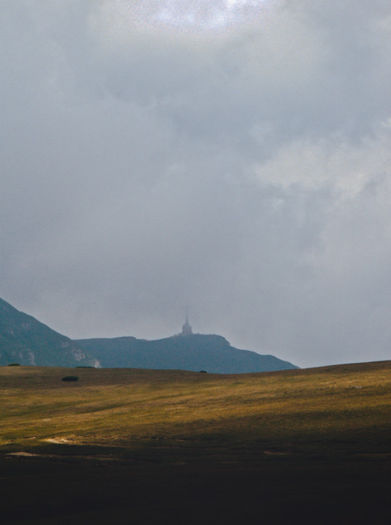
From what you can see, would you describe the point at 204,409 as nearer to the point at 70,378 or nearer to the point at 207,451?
the point at 207,451

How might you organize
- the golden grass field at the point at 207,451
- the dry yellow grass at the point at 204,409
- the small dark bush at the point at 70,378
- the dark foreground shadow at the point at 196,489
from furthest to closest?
1. the small dark bush at the point at 70,378
2. the dry yellow grass at the point at 204,409
3. the golden grass field at the point at 207,451
4. the dark foreground shadow at the point at 196,489

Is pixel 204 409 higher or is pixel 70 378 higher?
pixel 70 378

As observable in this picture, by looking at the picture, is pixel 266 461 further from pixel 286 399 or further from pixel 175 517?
pixel 286 399

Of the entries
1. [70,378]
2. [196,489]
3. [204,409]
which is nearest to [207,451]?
[196,489]

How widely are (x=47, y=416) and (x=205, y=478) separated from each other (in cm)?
4522

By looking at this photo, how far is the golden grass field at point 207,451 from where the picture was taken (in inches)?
1033

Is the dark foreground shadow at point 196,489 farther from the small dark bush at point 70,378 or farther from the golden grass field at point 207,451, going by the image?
the small dark bush at point 70,378

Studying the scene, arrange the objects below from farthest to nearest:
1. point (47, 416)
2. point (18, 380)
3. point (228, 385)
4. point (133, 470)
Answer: point (18, 380) < point (228, 385) < point (47, 416) < point (133, 470)

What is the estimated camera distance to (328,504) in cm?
2584

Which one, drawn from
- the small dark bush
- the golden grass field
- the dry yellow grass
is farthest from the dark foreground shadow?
the small dark bush

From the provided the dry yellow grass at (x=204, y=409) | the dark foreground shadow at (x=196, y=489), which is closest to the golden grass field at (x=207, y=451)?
the dark foreground shadow at (x=196, y=489)

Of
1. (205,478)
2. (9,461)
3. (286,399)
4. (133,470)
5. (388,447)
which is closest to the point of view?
(205,478)

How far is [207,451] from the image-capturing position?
45000 mm

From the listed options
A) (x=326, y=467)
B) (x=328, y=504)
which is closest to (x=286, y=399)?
(x=326, y=467)
